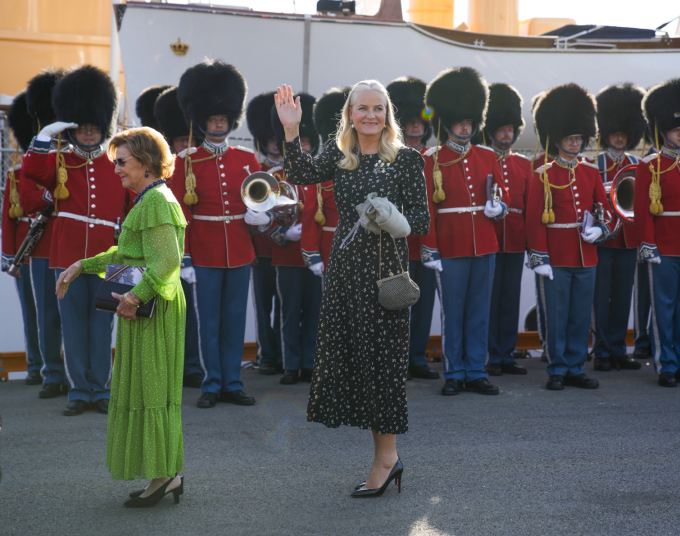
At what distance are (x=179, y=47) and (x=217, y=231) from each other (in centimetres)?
460

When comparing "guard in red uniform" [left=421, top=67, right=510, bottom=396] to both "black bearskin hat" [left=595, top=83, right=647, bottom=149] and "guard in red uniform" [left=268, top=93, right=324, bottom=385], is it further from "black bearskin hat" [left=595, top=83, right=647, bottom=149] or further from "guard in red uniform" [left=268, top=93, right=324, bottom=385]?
"black bearskin hat" [left=595, top=83, right=647, bottom=149]

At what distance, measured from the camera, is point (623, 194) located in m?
6.04

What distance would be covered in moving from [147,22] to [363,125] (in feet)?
20.7

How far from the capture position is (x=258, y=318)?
6.25m

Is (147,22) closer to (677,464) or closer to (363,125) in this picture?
(363,125)

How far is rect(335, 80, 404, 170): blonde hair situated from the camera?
3148 mm

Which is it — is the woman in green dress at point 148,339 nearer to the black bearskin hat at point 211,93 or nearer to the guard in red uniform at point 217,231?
the guard in red uniform at point 217,231

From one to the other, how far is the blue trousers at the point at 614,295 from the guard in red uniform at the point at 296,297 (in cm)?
233

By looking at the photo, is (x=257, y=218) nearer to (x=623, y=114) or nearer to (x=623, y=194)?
(x=623, y=194)

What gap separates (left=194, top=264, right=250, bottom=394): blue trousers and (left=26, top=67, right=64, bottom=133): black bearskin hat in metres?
1.68

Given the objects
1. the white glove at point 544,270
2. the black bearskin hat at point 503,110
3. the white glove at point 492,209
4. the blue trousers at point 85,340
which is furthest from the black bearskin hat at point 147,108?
the white glove at point 544,270

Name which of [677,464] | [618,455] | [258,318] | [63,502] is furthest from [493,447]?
[258,318]

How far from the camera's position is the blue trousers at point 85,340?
4.68 metres

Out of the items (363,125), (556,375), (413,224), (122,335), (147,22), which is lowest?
(556,375)
